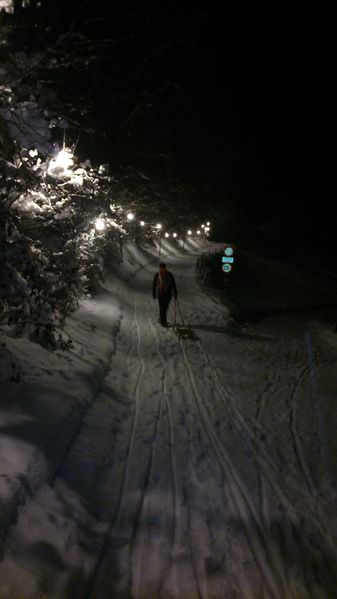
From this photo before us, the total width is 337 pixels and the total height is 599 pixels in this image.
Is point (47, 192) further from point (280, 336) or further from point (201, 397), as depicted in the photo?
point (280, 336)

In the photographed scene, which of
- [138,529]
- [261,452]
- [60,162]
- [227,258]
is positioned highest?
[60,162]

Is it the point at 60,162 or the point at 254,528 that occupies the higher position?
the point at 60,162

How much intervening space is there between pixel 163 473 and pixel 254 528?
1251 millimetres

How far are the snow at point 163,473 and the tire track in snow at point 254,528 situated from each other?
0.05 feet

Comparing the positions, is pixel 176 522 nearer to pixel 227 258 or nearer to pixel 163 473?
pixel 163 473

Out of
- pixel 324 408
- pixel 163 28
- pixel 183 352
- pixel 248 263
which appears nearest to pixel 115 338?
pixel 183 352

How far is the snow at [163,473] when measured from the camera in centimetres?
319

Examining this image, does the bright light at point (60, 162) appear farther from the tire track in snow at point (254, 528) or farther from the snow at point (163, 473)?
the tire track in snow at point (254, 528)

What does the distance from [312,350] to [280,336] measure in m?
1.61

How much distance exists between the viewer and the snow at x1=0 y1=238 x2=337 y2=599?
126 inches

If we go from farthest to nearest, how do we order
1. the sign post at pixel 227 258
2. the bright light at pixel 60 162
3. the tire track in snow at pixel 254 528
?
the sign post at pixel 227 258, the bright light at pixel 60 162, the tire track in snow at pixel 254 528

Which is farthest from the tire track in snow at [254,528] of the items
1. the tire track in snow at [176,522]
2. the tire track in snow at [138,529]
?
the tire track in snow at [138,529]

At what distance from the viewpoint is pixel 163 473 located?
4.58 metres

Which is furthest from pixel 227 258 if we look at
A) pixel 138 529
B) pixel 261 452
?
pixel 138 529
